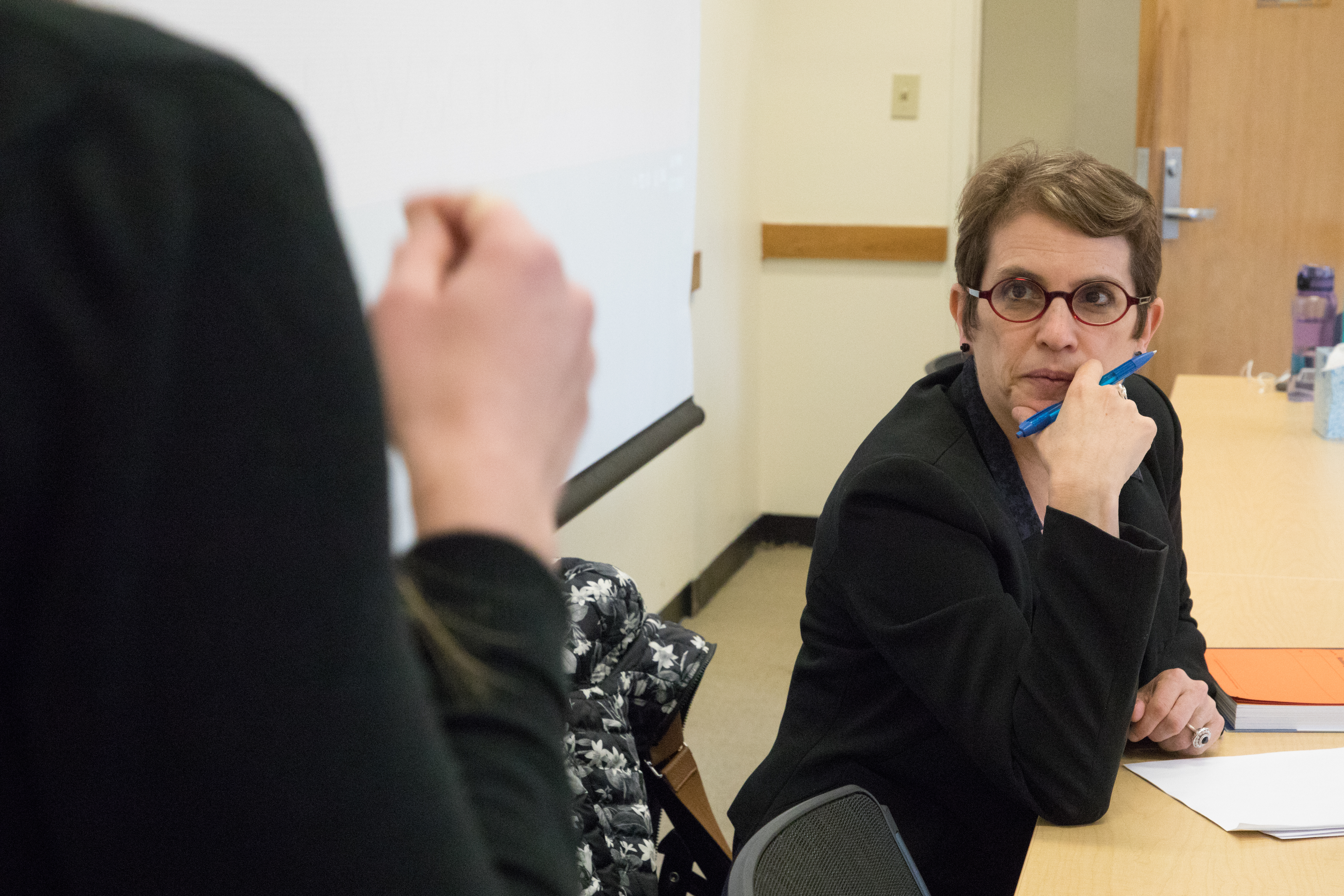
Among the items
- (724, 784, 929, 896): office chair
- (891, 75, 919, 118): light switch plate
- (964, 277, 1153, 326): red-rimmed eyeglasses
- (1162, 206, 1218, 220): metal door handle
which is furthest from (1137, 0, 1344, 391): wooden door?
(724, 784, 929, 896): office chair

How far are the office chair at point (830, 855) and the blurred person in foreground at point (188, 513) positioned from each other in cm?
69

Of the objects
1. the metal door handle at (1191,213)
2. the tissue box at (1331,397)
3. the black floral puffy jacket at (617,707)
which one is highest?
the metal door handle at (1191,213)

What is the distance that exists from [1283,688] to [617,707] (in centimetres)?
75

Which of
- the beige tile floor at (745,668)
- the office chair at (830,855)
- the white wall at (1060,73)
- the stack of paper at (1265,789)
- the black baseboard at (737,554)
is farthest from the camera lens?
the white wall at (1060,73)

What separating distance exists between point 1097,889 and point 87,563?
98 centimetres

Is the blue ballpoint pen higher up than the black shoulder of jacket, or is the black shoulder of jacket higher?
the blue ballpoint pen

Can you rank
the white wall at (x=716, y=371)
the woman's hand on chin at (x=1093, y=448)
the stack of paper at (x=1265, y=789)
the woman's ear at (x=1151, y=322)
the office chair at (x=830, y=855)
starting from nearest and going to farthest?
the office chair at (x=830, y=855), the stack of paper at (x=1265, y=789), the woman's hand on chin at (x=1093, y=448), the woman's ear at (x=1151, y=322), the white wall at (x=716, y=371)

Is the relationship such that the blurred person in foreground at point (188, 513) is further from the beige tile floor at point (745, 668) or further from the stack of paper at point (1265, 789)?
the beige tile floor at point (745, 668)

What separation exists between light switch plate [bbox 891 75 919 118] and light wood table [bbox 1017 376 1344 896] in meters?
1.31

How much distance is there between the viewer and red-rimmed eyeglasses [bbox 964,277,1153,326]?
152cm

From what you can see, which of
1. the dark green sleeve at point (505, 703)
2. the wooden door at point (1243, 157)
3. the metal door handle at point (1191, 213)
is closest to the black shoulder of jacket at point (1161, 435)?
the dark green sleeve at point (505, 703)

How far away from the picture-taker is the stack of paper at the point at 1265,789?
1.14 metres

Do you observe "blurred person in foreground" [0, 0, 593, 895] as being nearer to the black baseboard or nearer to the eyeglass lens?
the eyeglass lens

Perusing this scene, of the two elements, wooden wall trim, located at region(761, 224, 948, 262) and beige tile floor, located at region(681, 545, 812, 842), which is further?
wooden wall trim, located at region(761, 224, 948, 262)
